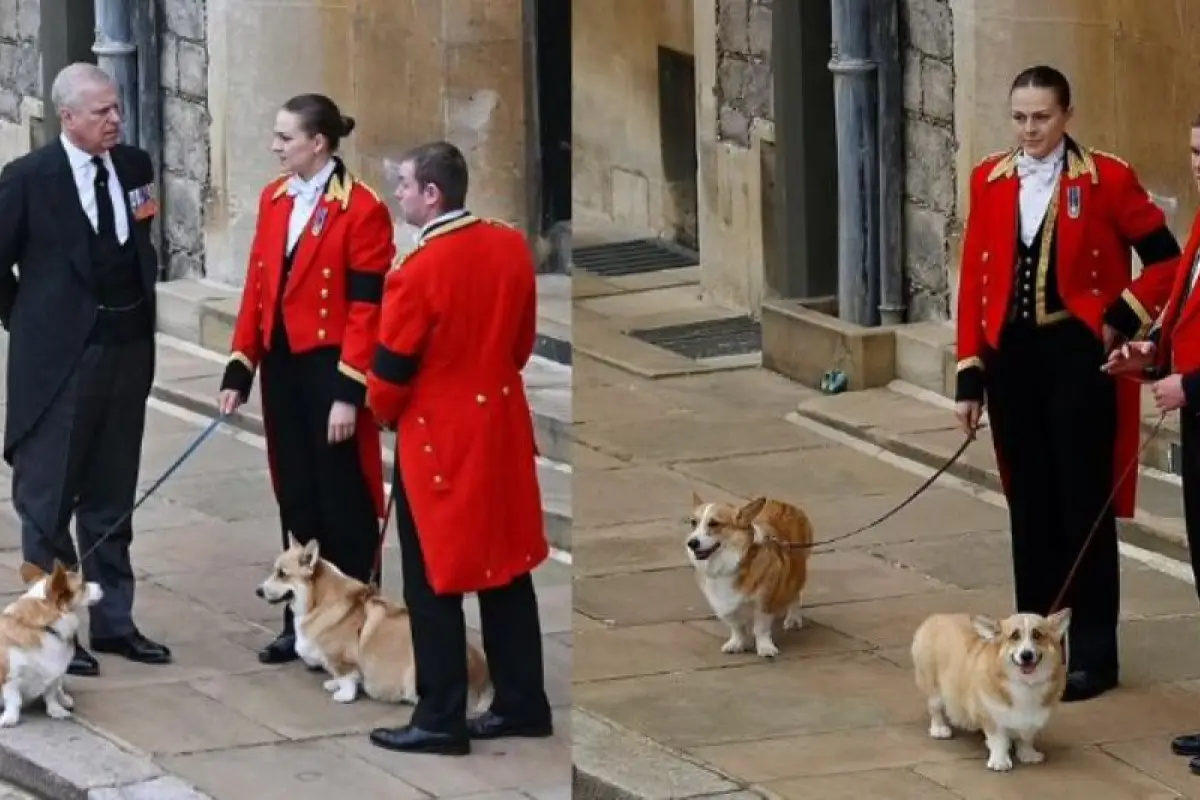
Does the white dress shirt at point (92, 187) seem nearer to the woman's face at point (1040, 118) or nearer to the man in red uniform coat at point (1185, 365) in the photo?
the woman's face at point (1040, 118)

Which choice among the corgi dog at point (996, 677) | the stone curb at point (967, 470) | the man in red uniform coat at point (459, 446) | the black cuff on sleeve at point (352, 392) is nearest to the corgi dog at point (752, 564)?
the stone curb at point (967, 470)

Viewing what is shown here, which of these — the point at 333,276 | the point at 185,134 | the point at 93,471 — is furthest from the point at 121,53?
the point at 333,276

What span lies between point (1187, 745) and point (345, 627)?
1.94m

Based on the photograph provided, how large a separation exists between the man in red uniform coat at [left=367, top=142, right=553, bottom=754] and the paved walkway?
14 cm

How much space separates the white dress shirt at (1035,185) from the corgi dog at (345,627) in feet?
5.52

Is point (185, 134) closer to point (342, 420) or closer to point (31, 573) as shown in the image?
point (31, 573)

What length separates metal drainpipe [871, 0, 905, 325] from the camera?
734cm

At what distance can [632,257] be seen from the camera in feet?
20.6

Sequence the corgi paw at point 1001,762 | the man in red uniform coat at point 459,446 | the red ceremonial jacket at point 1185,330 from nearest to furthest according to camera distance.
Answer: the red ceremonial jacket at point 1185,330 → the corgi paw at point 1001,762 → the man in red uniform coat at point 459,446

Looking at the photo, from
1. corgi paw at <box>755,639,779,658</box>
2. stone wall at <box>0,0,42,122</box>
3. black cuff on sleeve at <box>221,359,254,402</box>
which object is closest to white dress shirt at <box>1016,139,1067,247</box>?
corgi paw at <box>755,639,779,658</box>

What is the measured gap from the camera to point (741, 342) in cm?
715

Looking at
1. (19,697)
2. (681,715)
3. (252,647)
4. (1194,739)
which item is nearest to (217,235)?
(252,647)

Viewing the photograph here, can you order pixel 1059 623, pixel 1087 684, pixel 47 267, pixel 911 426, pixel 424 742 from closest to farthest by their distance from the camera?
pixel 1059 623, pixel 1087 684, pixel 424 742, pixel 911 426, pixel 47 267

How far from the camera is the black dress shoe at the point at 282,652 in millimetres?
7672
